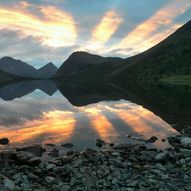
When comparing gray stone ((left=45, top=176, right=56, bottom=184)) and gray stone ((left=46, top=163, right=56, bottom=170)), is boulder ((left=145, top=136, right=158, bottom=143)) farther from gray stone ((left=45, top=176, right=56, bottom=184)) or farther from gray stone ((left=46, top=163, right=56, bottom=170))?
gray stone ((left=45, top=176, right=56, bottom=184))

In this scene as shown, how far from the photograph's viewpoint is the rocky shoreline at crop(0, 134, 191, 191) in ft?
79.2

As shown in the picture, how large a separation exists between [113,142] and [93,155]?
1005 centimetres

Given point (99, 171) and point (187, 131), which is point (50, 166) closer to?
point (99, 171)

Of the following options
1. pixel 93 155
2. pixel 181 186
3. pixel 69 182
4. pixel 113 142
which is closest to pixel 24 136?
pixel 113 142

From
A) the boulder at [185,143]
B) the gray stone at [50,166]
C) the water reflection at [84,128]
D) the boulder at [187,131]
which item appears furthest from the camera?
the boulder at [187,131]

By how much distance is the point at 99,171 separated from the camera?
26.9 m

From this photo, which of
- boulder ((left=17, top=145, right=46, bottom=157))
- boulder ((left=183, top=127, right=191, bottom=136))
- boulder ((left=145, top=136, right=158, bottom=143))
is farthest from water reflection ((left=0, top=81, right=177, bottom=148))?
boulder ((left=17, top=145, right=46, bottom=157))

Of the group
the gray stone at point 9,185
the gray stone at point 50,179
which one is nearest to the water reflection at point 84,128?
the gray stone at point 50,179

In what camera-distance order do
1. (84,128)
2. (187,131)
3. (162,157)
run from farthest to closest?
1. (84,128)
2. (187,131)
3. (162,157)

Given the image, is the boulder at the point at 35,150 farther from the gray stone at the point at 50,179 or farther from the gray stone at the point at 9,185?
the gray stone at the point at 9,185

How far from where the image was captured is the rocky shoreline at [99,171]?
24.1m

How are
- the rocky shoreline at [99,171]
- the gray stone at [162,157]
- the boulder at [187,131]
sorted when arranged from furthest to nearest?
1. the boulder at [187,131]
2. the gray stone at [162,157]
3. the rocky shoreline at [99,171]

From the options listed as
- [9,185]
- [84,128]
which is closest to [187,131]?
[84,128]

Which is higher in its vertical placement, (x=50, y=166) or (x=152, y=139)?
(x=152, y=139)
